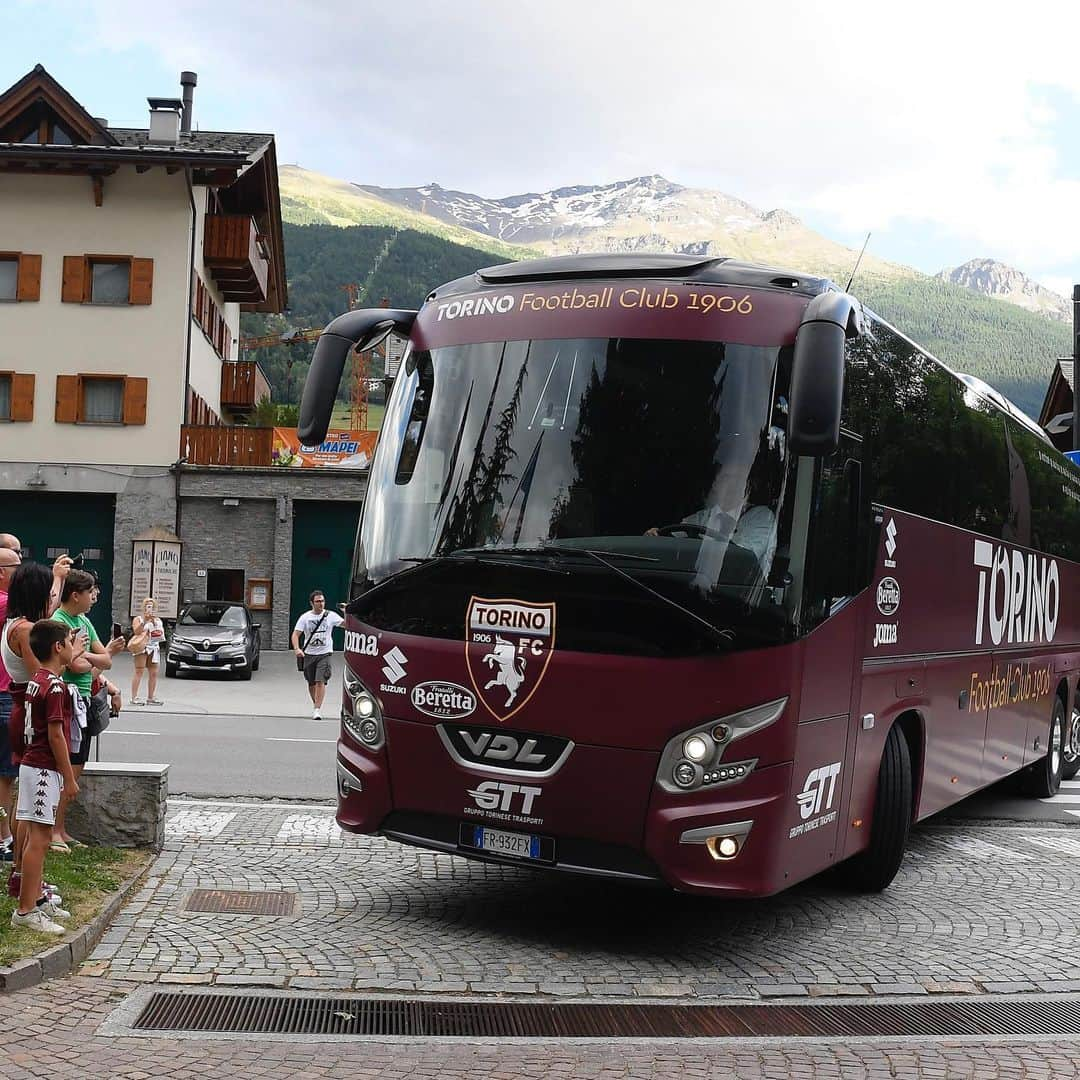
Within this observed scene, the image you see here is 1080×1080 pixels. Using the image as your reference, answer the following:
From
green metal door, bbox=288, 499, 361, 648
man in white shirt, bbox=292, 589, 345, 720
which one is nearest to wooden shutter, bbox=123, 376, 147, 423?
green metal door, bbox=288, 499, 361, 648

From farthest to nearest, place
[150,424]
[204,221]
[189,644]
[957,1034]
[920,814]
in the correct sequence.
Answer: [204,221]
[150,424]
[189,644]
[920,814]
[957,1034]

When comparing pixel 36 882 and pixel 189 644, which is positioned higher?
pixel 36 882

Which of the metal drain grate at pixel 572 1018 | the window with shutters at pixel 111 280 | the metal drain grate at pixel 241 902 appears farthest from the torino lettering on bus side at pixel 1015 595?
the window with shutters at pixel 111 280

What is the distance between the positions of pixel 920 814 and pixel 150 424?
93.0 feet

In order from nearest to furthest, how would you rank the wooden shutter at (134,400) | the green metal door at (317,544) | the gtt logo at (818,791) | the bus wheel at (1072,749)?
the gtt logo at (818,791) → the bus wheel at (1072,749) → the wooden shutter at (134,400) → the green metal door at (317,544)

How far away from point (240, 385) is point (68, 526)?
9.82 metres

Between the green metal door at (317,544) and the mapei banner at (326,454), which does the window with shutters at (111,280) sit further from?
the green metal door at (317,544)

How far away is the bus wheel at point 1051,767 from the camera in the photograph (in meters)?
13.9

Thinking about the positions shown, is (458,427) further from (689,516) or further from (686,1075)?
(686,1075)

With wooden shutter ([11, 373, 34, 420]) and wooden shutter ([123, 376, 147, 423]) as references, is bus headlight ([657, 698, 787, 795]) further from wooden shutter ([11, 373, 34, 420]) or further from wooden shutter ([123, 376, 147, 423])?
wooden shutter ([11, 373, 34, 420])

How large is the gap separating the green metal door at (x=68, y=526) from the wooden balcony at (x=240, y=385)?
859 centimetres

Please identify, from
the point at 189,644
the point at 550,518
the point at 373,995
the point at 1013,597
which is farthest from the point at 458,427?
the point at 189,644

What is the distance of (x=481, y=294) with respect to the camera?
24.9 ft

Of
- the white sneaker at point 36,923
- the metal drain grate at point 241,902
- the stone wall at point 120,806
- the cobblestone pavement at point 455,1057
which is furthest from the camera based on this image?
the stone wall at point 120,806
